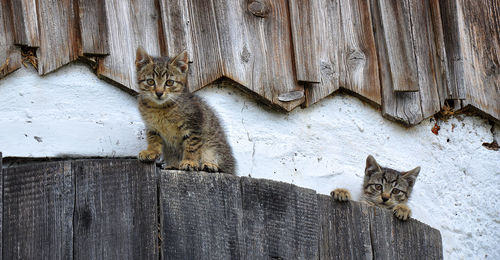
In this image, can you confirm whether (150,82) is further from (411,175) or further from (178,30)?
(411,175)

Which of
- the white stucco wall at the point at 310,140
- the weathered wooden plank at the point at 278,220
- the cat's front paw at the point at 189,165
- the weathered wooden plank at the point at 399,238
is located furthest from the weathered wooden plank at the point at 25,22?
the weathered wooden plank at the point at 399,238

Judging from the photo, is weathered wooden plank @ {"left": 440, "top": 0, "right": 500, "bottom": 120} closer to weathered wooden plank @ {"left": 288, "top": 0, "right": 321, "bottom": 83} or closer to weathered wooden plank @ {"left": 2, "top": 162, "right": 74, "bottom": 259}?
weathered wooden plank @ {"left": 288, "top": 0, "right": 321, "bottom": 83}

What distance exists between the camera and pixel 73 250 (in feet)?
9.87

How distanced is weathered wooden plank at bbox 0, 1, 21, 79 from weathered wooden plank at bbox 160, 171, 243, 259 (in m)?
1.42

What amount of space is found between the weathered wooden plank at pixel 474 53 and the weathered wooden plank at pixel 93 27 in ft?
8.75

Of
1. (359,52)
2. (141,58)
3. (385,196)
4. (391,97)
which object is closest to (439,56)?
(391,97)

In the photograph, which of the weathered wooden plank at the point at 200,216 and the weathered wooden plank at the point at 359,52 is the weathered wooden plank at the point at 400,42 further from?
the weathered wooden plank at the point at 200,216

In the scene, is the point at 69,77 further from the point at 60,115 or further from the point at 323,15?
the point at 323,15

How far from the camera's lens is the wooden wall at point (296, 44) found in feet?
14.0

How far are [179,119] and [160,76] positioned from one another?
35 centimetres

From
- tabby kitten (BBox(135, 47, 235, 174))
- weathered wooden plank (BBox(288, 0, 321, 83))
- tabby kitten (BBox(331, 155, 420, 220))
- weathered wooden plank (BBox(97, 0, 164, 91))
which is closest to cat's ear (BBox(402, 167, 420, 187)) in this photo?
tabby kitten (BBox(331, 155, 420, 220))

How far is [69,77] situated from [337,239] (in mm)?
1975

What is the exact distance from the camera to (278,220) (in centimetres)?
344

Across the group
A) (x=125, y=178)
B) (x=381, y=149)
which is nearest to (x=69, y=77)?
(x=125, y=178)
